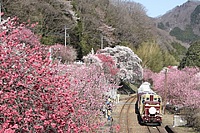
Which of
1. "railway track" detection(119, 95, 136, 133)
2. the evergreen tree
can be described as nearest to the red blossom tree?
"railway track" detection(119, 95, 136, 133)

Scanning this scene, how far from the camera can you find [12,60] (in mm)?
5578

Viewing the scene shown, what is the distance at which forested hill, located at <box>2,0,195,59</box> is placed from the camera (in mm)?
34719

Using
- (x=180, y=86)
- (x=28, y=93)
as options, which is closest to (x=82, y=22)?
(x=180, y=86)

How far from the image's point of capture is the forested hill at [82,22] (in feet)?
114

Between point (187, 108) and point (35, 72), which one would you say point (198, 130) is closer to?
point (187, 108)

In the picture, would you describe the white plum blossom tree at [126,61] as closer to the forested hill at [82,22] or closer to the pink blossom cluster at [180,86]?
the forested hill at [82,22]

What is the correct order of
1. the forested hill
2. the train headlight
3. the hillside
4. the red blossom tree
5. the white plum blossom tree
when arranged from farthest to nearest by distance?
the hillside
the white plum blossom tree
the forested hill
the train headlight
the red blossom tree

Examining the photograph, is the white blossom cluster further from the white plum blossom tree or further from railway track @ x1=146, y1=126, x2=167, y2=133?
railway track @ x1=146, y1=126, x2=167, y2=133

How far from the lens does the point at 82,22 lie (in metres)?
48.2

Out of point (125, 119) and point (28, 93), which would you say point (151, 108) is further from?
point (28, 93)

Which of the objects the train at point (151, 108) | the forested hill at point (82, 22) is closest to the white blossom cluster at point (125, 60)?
the forested hill at point (82, 22)

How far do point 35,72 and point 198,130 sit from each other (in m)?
15.0

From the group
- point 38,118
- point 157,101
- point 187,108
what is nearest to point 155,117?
point 157,101

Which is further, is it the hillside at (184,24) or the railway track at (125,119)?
the hillside at (184,24)
